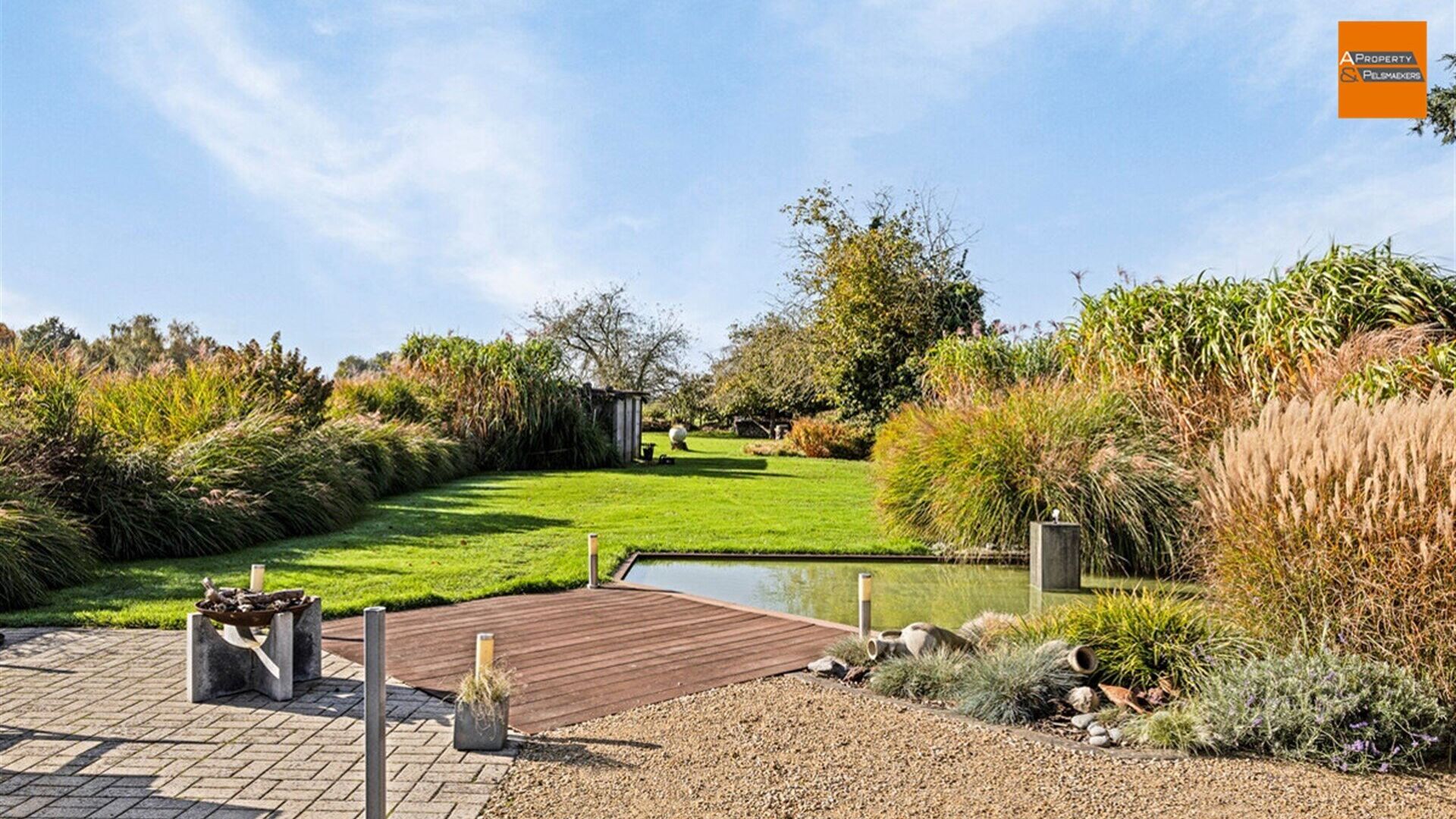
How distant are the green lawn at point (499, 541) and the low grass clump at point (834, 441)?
6.36 m

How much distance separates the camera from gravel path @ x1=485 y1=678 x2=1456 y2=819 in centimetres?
327

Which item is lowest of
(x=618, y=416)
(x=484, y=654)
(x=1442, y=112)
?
(x=484, y=654)

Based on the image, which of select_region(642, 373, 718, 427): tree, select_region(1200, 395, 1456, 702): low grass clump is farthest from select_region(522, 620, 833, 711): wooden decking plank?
select_region(642, 373, 718, 427): tree

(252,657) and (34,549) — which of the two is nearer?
(252,657)

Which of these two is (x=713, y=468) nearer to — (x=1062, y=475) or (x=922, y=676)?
(x=1062, y=475)

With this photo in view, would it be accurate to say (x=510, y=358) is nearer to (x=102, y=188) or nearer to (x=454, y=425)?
(x=454, y=425)

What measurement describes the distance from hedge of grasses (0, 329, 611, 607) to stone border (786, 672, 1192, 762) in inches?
233

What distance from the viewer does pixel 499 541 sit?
9750 millimetres

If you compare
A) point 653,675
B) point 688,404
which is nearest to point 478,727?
point 653,675

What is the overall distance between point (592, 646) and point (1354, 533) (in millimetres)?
3975

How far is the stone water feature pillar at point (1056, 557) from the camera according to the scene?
24.5 ft

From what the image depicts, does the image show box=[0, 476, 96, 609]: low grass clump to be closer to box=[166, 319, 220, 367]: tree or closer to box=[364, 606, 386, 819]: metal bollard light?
box=[364, 606, 386, 819]: metal bollard light

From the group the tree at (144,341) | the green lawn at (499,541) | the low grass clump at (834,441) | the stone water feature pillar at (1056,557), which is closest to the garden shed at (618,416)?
the green lawn at (499,541)

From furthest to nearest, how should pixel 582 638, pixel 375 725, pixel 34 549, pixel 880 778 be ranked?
pixel 34 549 < pixel 582 638 < pixel 880 778 < pixel 375 725
